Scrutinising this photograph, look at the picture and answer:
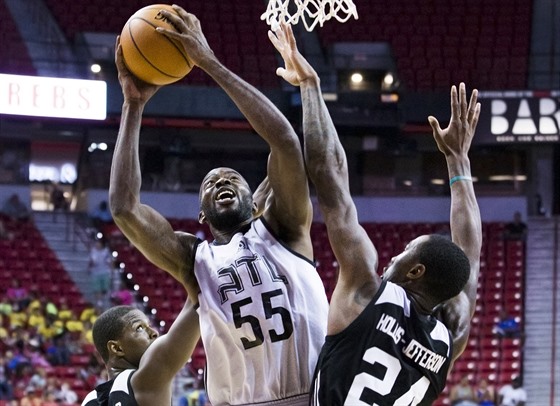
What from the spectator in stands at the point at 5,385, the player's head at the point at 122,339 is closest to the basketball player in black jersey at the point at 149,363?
the player's head at the point at 122,339

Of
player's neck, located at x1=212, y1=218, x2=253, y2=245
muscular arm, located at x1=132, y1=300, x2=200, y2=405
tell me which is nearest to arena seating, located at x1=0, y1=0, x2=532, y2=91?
muscular arm, located at x1=132, y1=300, x2=200, y2=405

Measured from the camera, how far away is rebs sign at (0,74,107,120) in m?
15.7

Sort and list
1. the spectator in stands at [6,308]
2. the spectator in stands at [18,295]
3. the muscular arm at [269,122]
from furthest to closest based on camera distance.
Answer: the spectator in stands at [18,295]
the spectator in stands at [6,308]
the muscular arm at [269,122]

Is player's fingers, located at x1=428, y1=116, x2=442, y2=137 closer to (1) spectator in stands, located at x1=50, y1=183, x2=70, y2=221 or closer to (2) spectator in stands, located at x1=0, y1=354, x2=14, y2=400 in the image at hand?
(2) spectator in stands, located at x1=0, y1=354, x2=14, y2=400

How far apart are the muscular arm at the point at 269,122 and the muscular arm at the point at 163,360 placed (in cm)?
65

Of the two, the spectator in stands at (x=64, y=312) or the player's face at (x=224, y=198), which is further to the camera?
the spectator in stands at (x=64, y=312)

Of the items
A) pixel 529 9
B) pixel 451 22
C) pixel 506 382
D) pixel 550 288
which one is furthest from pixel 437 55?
pixel 506 382

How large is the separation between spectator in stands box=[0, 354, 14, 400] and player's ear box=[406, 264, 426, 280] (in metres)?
9.90

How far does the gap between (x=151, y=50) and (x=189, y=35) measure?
0.17 m

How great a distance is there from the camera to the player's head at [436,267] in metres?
3.28

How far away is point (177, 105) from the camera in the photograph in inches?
706

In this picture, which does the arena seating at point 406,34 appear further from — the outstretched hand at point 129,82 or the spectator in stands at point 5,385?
the outstretched hand at point 129,82

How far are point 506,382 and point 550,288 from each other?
274 centimetres

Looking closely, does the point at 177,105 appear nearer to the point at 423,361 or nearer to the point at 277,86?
the point at 277,86
